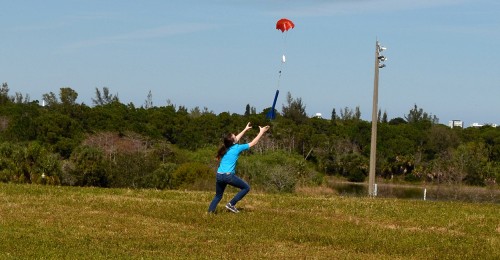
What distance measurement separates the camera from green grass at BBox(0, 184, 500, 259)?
13711 millimetres

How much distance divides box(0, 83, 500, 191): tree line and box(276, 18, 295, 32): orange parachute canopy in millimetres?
36406

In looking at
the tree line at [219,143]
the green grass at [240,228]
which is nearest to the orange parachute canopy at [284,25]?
the green grass at [240,228]

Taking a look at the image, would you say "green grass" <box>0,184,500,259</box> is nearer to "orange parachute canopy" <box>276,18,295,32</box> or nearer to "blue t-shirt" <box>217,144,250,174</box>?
"blue t-shirt" <box>217,144,250,174</box>

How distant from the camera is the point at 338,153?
10081 cm

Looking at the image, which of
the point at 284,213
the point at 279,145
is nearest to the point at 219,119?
the point at 279,145

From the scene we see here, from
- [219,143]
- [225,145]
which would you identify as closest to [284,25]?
[225,145]

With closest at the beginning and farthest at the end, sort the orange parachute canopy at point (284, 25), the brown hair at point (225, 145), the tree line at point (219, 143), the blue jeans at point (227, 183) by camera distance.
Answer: the blue jeans at point (227, 183)
the brown hair at point (225, 145)
the orange parachute canopy at point (284, 25)
the tree line at point (219, 143)

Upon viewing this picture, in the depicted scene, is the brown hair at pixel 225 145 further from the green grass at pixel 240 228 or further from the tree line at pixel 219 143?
the tree line at pixel 219 143

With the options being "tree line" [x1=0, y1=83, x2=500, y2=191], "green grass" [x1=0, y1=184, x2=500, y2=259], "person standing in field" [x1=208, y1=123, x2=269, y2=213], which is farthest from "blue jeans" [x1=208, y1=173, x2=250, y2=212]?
"tree line" [x1=0, y1=83, x2=500, y2=191]

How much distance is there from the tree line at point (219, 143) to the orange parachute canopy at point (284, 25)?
36.4 metres

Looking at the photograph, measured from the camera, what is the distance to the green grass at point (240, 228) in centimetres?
1371

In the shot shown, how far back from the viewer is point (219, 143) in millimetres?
98000

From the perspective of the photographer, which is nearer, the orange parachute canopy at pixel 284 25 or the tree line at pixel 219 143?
the orange parachute canopy at pixel 284 25

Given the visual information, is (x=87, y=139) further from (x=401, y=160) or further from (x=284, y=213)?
(x=284, y=213)
